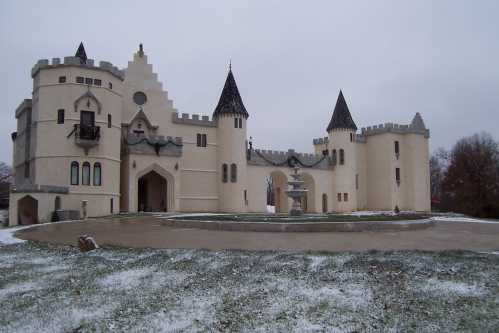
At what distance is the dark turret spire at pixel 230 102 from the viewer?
37375 millimetres

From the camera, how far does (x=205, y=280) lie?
916 cm

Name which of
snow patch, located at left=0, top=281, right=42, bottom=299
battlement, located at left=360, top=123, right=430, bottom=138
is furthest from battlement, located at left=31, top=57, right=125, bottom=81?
battlement, located at left=360, top=123, right=430, bottom=138

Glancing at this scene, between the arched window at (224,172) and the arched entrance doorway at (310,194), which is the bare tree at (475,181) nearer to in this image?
the arched entrance doorway at (310,194)

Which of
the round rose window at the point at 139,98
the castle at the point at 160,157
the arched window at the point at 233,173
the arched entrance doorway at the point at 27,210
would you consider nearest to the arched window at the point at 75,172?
the castle at the point at 160,157

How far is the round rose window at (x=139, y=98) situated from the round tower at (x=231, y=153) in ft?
19.6

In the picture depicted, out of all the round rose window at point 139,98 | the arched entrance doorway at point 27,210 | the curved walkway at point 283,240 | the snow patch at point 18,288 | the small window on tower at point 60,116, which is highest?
the round rose window at point 139,98

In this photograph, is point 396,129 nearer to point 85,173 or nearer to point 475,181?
point 475,181

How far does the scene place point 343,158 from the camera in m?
42.7

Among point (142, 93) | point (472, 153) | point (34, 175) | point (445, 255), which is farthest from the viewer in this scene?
point (472, 153)

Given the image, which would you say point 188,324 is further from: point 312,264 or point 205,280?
point 312,264

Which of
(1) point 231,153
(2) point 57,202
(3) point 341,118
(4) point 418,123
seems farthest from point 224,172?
(4) point 418,123

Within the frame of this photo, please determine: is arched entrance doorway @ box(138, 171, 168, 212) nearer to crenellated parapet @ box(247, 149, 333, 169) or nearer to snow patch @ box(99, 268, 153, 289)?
crenellated parapet @ box(247, 149, 333, 169)

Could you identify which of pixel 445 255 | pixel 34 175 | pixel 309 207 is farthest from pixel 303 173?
pixel 445 255

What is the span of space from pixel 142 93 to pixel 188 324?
102ft
